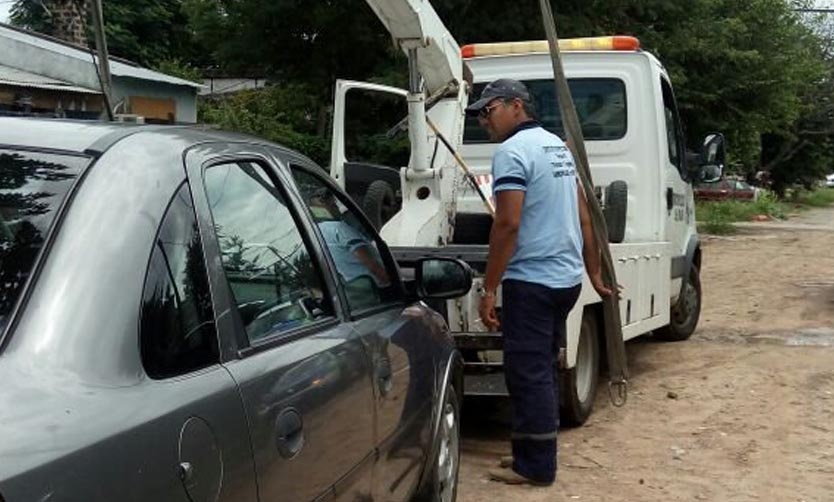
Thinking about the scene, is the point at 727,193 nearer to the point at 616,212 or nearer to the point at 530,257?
the point at 616,212

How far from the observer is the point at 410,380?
3.71m

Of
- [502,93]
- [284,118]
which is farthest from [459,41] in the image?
[502,93]

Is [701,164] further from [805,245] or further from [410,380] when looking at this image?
[805,245]

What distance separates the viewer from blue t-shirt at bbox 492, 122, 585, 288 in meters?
5.11

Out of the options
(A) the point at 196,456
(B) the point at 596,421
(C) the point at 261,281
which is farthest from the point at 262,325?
(B) the point at 596,421

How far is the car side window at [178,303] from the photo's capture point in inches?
87.0

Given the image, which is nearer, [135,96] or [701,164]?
[701,164]

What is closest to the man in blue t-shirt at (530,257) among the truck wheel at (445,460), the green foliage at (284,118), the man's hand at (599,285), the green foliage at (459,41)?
the man's hand at (599,285)

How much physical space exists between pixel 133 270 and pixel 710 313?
1046 centimetres

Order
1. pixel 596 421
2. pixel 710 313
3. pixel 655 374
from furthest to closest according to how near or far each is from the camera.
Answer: pixel 710 313 → pixel 655 374 → pixel 596 421

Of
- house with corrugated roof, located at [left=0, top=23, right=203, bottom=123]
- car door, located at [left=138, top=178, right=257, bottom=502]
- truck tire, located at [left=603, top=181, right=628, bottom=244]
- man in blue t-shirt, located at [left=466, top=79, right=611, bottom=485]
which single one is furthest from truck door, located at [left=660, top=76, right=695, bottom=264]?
car door, located at [left=138, top=178, right=257, bottom=502]

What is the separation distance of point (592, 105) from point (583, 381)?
2226 millimetres

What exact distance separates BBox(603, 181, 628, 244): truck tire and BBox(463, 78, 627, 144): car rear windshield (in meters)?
0.74

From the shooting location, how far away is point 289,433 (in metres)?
2.58
